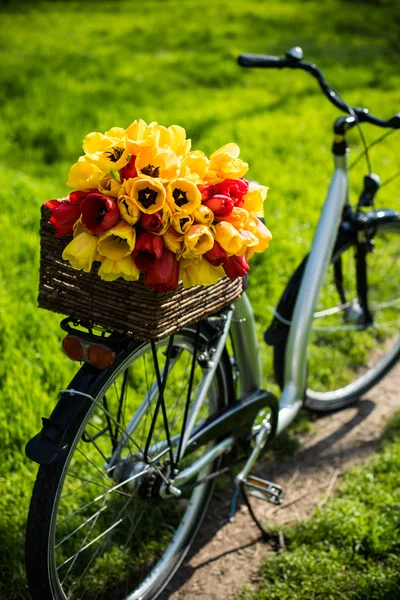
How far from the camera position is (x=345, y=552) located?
2.78 meters

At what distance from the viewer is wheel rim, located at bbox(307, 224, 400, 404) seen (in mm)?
3643

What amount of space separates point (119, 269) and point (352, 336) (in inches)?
103

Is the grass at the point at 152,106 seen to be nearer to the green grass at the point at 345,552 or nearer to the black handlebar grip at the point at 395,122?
the green grass at the point at 345,552

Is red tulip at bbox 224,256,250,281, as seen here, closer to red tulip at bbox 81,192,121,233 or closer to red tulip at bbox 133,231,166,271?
red tulip at bbox 133,231,166,271

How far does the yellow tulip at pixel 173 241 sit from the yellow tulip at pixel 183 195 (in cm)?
5

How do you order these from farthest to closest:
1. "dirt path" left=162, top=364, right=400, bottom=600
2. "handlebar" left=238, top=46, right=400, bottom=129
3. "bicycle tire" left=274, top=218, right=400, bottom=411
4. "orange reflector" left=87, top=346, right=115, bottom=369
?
"bicycle tire" left=274, top=218, right=400, bottom=411, "handlebar" left=238, top=46, right=400, bottom=129, "dirt path" left=162, top=364, right=400, bottom=600, "orange reflector" left=87, top=346, right=115, bottom=369

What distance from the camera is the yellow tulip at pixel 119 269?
5.75 feet

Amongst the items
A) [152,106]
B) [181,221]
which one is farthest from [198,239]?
[152,106]

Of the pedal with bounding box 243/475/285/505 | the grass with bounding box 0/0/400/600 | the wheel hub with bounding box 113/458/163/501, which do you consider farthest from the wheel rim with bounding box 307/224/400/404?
the wheel hub with bounding box 113/458/163/501

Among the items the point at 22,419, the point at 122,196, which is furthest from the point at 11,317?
the point at 122,196

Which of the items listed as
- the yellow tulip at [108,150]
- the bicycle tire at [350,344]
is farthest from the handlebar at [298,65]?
the yellow tulip at [108,150]

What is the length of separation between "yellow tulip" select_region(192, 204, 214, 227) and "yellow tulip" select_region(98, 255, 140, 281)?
0.61 feet

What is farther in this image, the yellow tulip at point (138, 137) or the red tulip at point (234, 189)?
the red tulip at point (234, 189)

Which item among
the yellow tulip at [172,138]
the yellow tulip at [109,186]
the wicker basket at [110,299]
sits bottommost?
the wicker basket at [110,299]
